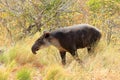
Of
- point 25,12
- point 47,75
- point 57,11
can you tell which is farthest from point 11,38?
point 47,75

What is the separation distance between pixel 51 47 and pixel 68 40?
687 millimetres

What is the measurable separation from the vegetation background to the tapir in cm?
18

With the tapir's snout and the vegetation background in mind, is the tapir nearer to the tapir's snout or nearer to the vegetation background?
the tapir's snout

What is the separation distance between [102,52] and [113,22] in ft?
16.8

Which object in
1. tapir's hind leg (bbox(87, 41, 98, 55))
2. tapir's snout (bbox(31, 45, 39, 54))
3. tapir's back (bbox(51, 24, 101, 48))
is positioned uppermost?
tapir's snout (bbox(31, 45, 39, 54))

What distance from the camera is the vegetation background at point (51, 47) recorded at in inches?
243

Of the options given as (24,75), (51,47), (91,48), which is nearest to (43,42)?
(51,47)

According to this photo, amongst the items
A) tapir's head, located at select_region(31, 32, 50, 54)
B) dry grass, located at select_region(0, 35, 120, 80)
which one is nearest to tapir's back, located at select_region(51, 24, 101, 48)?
tapir's head, located at select_region(31, 32, 50, 54)

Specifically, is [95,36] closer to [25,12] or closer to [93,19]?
[25,12]

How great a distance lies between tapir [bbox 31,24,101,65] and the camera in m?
7.88

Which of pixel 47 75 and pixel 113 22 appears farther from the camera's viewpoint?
pixel 113 22

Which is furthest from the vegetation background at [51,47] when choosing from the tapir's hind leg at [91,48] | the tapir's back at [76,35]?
the tapir's back at [76,35]

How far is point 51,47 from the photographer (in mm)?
8469

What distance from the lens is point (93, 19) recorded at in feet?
43.6
